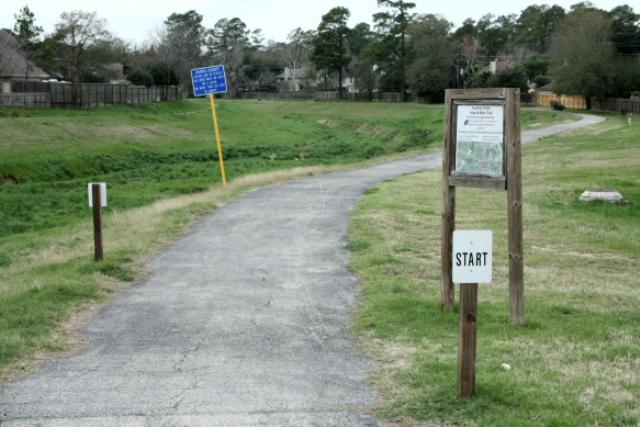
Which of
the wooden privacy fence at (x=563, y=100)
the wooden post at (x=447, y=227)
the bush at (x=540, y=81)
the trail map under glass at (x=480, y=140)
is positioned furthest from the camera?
the bush at (x=540, y=81)

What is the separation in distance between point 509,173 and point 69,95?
52089 millimetres

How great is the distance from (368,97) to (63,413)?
104401 millimetres

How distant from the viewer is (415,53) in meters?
95.8

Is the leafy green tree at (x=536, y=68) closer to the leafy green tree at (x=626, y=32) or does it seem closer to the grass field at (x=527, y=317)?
the leafy green tree at (x=626, y=32)

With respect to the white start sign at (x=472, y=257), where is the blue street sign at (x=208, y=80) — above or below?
above

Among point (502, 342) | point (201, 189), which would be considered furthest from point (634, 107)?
point (502, 342)

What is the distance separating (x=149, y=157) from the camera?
40656 mm

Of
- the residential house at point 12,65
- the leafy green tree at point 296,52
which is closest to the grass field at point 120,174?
the residential house at point 12,65

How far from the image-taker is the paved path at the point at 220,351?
20.6 feet

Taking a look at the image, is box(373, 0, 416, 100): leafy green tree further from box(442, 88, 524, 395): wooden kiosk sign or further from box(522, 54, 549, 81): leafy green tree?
box(442, 88, 524, 395): wooden kiosk sign

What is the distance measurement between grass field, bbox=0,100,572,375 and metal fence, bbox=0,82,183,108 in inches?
79.4

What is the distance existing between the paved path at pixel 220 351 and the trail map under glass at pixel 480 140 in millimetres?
2213

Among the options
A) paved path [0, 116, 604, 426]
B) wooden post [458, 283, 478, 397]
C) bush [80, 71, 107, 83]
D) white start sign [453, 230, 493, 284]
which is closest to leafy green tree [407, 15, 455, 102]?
bush [80, 71, 107, 83]

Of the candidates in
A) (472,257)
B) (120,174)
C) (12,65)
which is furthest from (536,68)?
(472,257)
